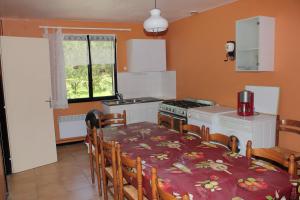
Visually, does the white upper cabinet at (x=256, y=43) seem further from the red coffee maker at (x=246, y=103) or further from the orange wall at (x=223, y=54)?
the red coffee maker at (x=246, y=103)

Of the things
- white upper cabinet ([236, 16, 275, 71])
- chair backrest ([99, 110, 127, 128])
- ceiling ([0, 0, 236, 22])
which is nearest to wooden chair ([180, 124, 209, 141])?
chair backrest ([99, 110, 127, 128])

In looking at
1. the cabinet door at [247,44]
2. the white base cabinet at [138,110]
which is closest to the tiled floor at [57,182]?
the white base cabinet at [138,110]

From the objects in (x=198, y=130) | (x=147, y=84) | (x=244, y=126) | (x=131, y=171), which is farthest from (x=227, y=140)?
(x=147, y=84)

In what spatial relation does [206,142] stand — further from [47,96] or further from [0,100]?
[0,100]

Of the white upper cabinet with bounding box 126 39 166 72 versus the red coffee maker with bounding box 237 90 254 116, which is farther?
the white upper cabinet with bounding box 126 39 166 72

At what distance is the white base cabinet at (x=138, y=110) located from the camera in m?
4.51

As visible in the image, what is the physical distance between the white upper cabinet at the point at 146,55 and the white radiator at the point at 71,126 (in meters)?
1.42

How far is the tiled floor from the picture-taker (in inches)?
117

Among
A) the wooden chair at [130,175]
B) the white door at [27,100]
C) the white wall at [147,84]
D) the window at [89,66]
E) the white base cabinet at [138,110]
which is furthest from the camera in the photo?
the white wall at [147,84]

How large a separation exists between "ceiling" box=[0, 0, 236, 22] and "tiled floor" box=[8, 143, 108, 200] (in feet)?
7.74

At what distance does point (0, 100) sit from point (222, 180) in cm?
325

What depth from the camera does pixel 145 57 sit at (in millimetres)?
4969

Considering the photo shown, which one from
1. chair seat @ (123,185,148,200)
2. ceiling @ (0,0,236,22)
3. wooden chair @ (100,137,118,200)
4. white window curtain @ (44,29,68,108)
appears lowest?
chair seat @ (123,185,148,200)

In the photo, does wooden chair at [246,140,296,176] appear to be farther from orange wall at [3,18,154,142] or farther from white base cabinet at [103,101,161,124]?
orange wall at [3,18,154,142]
